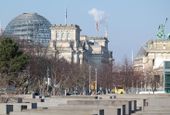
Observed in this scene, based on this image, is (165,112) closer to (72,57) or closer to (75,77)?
(75,77)

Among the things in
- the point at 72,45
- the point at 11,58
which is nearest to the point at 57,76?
the point at 11,58

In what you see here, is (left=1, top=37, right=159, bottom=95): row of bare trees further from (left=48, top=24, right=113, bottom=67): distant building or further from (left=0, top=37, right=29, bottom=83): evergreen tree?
(left=48, top=24, right=113, bottom=67): distant building

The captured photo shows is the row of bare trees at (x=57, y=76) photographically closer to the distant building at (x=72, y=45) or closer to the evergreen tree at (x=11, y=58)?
the evergreen tree at (x=11, y=58)

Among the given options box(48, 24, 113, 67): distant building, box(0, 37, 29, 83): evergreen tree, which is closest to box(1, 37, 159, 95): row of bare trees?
box(0, 37, 29, 83): evergreen tree

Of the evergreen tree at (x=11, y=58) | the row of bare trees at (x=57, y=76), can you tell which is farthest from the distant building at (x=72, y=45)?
the evergreen tree at (x=11, y=58)

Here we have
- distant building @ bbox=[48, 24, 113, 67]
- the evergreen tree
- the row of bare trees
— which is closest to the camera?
the evergreen tree

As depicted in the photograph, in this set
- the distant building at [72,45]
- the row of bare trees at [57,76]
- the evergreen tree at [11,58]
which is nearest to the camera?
the evergreen tree at [11,58]

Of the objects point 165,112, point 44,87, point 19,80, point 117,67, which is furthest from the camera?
point 117,67

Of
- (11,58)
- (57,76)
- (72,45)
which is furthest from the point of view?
(72,45)

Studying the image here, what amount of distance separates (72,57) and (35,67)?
84.7 meters

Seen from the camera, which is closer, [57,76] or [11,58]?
[11,58]

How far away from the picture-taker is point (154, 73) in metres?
124

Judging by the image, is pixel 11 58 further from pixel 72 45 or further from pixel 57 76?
pixel 72 45

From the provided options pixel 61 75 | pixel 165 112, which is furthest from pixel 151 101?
pixel 61 75
